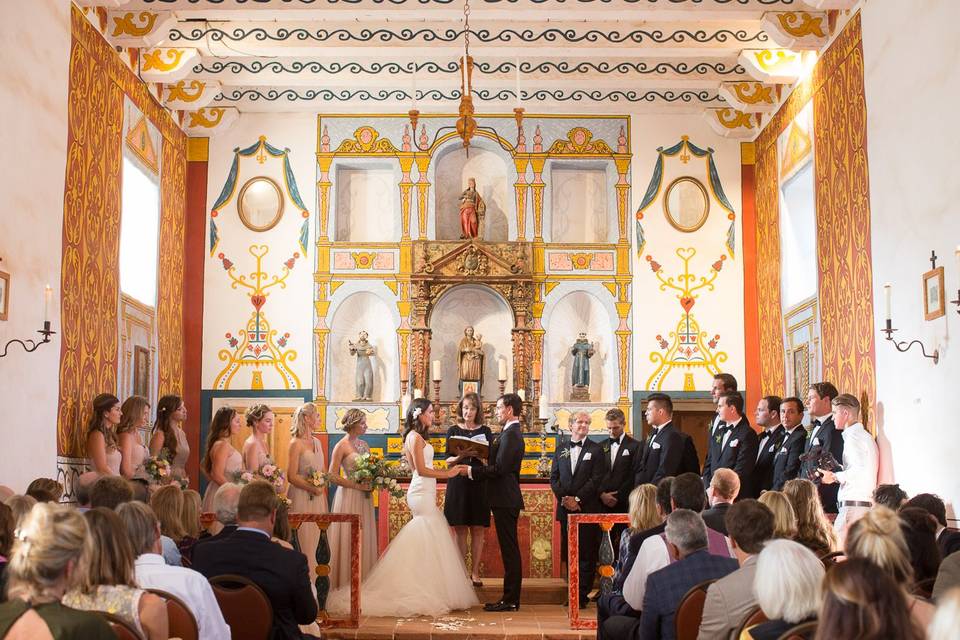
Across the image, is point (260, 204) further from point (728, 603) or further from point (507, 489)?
point (728, 603)

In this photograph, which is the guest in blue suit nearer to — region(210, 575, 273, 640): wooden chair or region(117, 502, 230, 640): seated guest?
region(210, 575, 273, 640): wooden chair

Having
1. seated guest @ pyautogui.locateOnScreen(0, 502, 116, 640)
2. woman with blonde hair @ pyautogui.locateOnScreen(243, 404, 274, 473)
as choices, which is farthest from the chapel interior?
seated guest @ pyautogui.locateOnScreen(0, 502, 116, 640)

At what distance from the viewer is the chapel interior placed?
8.89 m

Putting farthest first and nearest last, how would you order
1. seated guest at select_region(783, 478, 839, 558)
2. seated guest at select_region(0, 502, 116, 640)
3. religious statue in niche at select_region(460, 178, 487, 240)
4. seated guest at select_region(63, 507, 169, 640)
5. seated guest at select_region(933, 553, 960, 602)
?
1. religious statue in niche at select_region(460, 178, 487, 240)
2. seated guest at select_region(783, 478, 839, 558)
3. seated guest at select_region(933, 553, 960, 602)
4. seated guest at select_region(63, 507, 169, 640)
5. seated guest at select_region(0, 502, 116, 640)

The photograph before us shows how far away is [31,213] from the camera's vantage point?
28.2 feet

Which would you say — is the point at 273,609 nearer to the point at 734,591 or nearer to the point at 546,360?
the point at 734,591

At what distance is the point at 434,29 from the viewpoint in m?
11.5

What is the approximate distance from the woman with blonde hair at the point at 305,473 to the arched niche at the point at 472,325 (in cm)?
495

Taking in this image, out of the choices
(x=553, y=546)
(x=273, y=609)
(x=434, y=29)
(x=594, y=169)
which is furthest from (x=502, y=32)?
(x=273, y=609)

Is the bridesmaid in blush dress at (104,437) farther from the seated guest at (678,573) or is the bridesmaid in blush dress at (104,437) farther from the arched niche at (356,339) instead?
the seated guest at (678,573)

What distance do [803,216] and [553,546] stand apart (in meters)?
4.94

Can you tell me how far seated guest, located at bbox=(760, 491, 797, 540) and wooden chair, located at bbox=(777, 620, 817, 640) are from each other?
1.33 metres

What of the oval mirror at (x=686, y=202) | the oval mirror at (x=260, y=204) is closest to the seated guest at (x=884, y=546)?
the oval mirror at (x=686, y=202)

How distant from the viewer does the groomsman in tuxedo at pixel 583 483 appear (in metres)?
8.73
